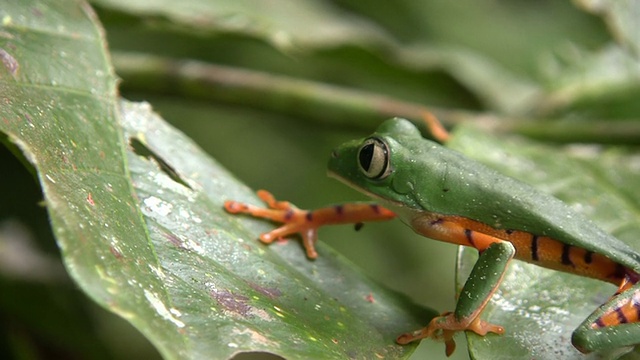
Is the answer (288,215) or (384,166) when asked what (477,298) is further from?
(288,215)

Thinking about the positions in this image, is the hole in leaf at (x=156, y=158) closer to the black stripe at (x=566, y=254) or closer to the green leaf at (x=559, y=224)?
the green leaf at (x=559, y=224)

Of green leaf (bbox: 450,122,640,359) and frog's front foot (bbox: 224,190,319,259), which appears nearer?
green leaf (bbox: 450,122,640,359)

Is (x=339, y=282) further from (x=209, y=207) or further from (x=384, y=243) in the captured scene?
(x=384, y=243)

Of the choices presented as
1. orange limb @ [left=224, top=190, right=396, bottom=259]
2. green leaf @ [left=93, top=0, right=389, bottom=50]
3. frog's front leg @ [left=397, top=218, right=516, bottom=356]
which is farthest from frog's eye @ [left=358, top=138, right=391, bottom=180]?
green leaf @ [left=93, top=0, right=389, bottom=50]

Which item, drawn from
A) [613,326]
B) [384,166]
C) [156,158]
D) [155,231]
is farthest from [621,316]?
[156,158]

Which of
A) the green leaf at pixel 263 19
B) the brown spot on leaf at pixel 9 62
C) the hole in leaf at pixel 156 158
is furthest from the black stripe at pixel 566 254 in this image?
the green leaf at pixel 263 19

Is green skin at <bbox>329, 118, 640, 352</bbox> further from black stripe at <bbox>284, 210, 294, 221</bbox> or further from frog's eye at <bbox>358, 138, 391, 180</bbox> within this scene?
black stripe at <bbox>284, 210, 294, 221</bbox>

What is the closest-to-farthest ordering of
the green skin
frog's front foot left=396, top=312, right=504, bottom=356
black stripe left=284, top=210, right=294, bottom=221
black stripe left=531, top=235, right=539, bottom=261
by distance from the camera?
frog's front foot left=396, top=312, right=504, bottom=356, the green skin, black stripe left=531, top=235, right=539, bottom=261, black stripe left=284, top=210, right=294, bottom=221

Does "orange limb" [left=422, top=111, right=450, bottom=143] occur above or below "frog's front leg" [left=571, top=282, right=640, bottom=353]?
below

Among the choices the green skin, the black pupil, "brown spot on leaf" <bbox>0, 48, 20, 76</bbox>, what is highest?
"brown spot on leaf" <bbox>0, 48, 20, 76</bbox>
